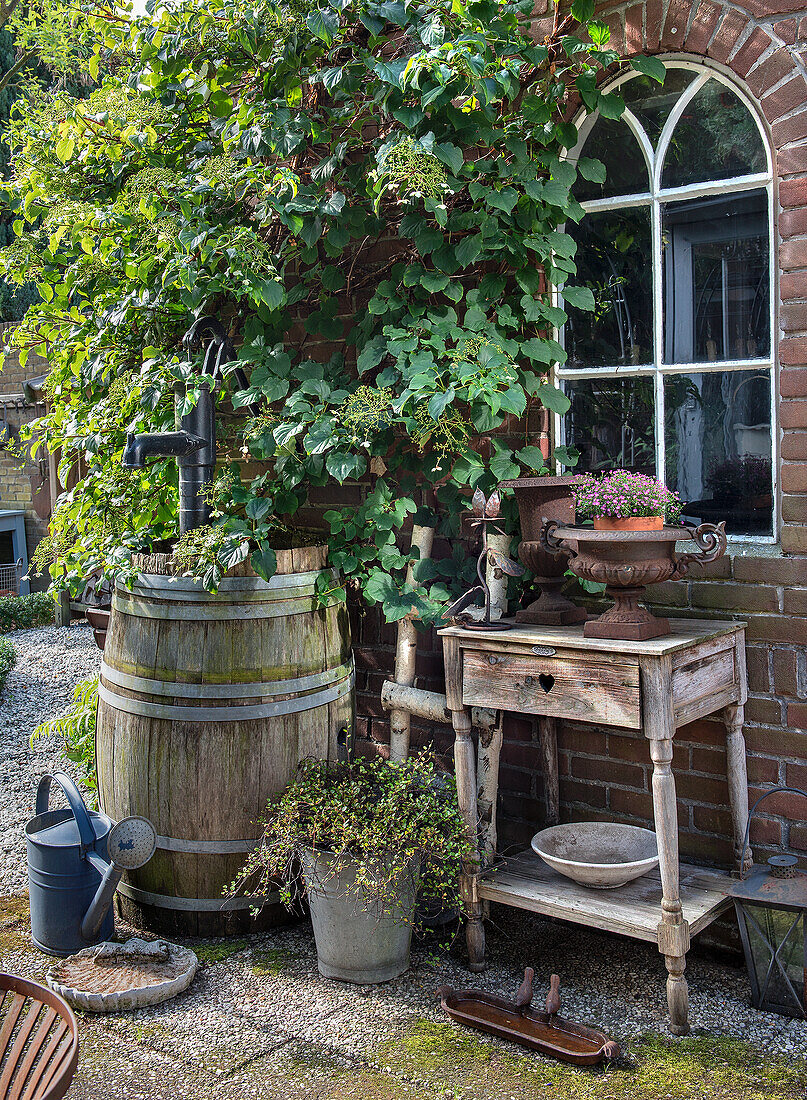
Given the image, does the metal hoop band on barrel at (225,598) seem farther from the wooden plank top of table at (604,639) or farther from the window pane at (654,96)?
the window pane at (654,96)

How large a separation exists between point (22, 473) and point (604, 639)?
8895 millimetres

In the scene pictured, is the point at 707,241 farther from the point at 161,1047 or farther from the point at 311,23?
the point at 161,1047

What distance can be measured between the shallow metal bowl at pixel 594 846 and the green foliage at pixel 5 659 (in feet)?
14.8

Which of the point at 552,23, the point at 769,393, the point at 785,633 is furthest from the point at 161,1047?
the point at 552,23

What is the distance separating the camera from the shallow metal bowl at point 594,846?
252 centimetres

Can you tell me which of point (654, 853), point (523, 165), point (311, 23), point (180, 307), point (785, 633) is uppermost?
point (311, 23)

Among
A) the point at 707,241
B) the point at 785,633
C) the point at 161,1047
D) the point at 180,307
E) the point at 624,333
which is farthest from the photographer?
the point at 180,307

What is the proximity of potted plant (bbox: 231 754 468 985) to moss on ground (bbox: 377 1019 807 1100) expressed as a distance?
315 millimetres

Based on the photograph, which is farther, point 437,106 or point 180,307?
point 180,307

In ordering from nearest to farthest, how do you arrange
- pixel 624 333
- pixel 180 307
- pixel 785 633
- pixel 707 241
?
pixel 785 633
pixel 707 241
pixel 624 333
pixel 180 307

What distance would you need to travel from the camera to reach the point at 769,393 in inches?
104

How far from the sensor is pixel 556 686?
2.41 m

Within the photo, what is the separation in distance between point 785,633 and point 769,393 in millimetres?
649

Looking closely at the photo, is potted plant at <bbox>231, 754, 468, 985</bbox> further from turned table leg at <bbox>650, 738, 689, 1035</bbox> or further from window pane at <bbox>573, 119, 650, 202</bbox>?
window pane at <bbox>573, 119, 650, 202</bbox>
